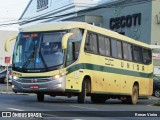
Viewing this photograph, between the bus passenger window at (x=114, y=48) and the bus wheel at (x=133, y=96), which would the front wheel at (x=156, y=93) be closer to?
the bus wheel at (x=133, y=96)

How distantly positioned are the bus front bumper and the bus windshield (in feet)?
1.53

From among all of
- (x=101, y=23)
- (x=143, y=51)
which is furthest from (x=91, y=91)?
(x=101, y=23)

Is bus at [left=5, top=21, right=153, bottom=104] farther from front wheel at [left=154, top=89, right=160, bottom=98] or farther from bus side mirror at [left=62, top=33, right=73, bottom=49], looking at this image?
front wheel at [left=154, top=89, right=160, bottom=98]

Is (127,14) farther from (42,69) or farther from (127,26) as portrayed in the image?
(42,69)

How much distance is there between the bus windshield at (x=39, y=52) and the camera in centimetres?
2083

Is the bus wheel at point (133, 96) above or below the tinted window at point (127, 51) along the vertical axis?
below

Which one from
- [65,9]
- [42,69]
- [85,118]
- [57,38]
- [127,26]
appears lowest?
[85,118]

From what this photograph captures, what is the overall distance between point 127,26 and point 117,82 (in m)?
22.4

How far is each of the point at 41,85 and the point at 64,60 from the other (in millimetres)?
1386

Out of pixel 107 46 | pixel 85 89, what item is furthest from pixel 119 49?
pixel 85 89

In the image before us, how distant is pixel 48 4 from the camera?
7775 cm

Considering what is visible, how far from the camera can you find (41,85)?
20.7 m

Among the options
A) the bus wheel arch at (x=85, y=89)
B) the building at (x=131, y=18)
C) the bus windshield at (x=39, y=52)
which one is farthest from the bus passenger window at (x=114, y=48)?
the building at (x=131, y=18)

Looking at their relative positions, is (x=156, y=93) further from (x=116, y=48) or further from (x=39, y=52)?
(x=39, y=52)
